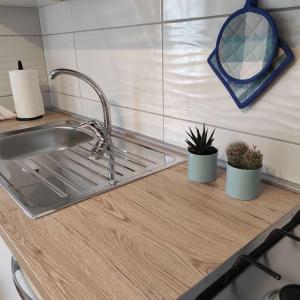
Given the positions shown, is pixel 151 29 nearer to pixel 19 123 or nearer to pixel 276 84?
pixel 276 84

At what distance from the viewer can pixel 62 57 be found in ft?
4.99

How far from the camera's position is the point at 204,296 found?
424mm

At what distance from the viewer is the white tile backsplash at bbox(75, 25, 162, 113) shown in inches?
39.4

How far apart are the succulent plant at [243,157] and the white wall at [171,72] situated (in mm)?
101

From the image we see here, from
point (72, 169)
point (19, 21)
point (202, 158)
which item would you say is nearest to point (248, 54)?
point (202, 158)

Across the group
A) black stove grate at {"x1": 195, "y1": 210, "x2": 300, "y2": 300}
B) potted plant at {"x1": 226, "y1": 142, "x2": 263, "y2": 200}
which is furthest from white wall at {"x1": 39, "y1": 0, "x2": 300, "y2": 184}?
black stove grate at {"x1": 195, "y1": 210, "x2": 300, "y2": 300}

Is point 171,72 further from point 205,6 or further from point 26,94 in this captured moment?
point 26,94

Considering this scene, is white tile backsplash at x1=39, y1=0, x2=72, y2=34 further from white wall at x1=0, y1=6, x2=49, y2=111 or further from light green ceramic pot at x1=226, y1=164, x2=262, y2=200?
light green ceramic pot at x1=226, y1=164, x2=262, y2=200

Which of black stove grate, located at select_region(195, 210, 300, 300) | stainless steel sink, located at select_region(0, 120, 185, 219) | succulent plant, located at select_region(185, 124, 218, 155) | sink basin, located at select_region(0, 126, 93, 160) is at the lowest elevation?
sink basin, located at select_region(0, 126, 93, 160)

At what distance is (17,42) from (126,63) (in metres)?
0.81

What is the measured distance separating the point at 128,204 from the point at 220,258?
10.3 inches

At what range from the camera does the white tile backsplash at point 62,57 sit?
144cm

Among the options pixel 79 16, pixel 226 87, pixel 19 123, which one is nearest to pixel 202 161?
pixel 226 87

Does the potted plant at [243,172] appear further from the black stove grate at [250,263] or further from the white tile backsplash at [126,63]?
the white tile backsplash at [126,63]
